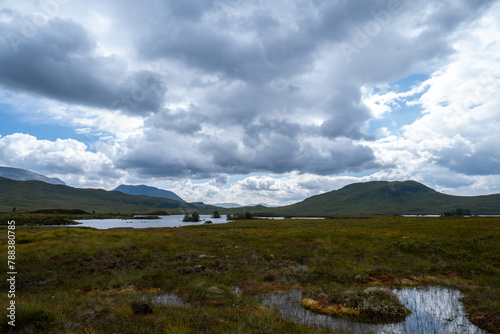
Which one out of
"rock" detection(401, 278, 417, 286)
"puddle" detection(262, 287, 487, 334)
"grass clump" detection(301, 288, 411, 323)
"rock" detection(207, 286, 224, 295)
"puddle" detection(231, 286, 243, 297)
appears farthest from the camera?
"rock" detection(401, 278, 417, 286)

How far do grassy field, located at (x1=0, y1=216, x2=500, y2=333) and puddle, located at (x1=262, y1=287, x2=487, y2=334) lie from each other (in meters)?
0.81

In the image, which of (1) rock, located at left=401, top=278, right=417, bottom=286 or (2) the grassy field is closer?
(2) the grassy field

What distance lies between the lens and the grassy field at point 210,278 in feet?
32.2

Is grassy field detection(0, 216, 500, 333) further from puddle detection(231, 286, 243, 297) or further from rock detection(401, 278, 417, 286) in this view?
puddle detection(231, 286, 243, 297)

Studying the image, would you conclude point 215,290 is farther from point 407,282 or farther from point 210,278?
point 407,282

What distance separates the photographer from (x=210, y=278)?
18.5m

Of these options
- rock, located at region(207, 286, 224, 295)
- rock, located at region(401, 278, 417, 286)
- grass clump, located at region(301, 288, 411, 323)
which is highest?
grass clump, located at region(301, 288, 411, 323)

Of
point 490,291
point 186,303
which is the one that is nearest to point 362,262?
point 490,291

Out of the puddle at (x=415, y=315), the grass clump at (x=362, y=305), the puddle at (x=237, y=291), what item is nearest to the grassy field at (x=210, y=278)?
the puddle at (x=237, y=291)

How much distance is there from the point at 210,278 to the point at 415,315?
12.9 m

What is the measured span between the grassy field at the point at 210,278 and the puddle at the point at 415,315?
2.65 feet

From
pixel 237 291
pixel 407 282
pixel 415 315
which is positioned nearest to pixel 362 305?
pixel 415 315

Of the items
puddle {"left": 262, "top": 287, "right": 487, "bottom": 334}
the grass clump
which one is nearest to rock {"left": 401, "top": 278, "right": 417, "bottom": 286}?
puddle {"left": 262, "top": 287, "right": 487, "bottom": 334}

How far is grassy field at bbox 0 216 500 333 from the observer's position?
9820mm
